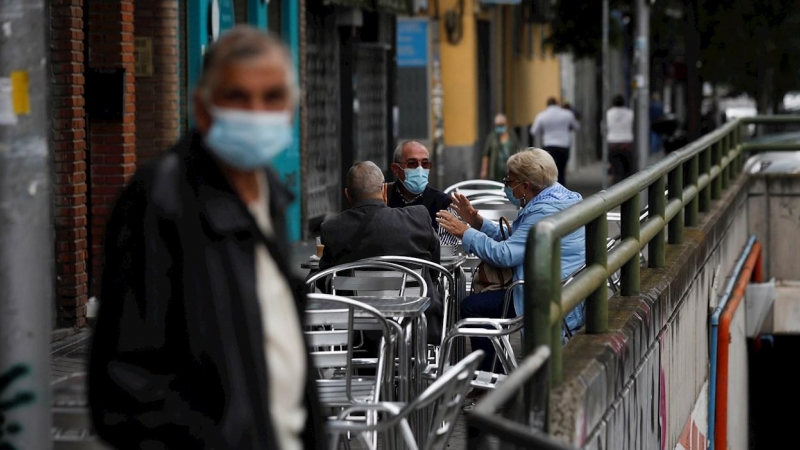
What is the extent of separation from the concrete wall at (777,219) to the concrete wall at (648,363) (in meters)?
3.79

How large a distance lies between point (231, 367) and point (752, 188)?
12.8 metres

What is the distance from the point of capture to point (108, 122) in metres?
12.0

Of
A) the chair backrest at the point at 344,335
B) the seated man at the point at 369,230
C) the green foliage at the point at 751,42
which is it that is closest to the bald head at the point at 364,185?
the seated man at the point at 369,230

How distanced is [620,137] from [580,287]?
23.1 meters

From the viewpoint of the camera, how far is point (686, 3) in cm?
3195

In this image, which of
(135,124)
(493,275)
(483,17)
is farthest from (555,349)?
(483,17)

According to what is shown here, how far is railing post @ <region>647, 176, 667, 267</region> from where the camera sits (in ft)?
27.1

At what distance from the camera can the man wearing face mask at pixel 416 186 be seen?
9.51 m

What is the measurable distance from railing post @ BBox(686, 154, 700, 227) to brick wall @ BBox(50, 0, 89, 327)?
4011 mm

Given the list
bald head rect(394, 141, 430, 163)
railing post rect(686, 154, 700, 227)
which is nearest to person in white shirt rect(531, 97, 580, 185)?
railing post rect(686, 154, 700, 227)

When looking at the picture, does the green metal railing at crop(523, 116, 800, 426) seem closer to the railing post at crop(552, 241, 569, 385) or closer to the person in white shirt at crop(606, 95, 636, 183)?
the railing post at crop(552, 241, 569, 385)

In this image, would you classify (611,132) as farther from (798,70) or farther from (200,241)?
(200,241)

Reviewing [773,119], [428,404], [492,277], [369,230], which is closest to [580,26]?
[773,119]

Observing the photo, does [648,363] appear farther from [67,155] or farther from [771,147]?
[771,147]
